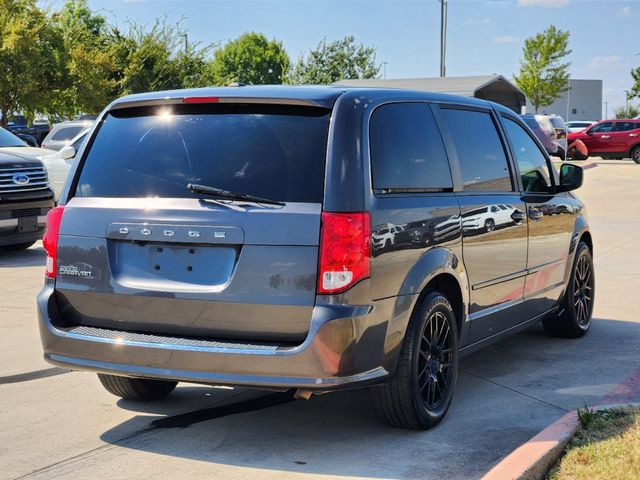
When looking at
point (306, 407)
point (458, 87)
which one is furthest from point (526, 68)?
point (306, 407)

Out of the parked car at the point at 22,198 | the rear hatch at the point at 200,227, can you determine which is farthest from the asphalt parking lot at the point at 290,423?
the parked car at the point at 22,198

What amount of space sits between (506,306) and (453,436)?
138cm

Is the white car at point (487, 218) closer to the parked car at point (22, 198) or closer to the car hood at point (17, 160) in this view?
the parked car at point (22, 198)

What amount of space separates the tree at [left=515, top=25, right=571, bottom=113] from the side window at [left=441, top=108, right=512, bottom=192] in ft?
248

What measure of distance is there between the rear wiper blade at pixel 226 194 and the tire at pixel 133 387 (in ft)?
4.75

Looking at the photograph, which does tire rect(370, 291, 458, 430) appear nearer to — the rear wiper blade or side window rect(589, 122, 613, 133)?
the rear wiper blade

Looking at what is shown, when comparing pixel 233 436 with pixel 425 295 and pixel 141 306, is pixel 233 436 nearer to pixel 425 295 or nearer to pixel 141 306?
pixel 141 306

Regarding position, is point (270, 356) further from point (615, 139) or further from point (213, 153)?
point (615, 139)

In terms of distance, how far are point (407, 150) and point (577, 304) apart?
124 inches

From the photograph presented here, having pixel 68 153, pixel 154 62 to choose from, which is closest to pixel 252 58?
pixel 154 62

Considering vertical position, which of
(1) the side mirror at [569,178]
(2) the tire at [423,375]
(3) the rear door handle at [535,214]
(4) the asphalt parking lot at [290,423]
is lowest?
(4) the asphalt parking lot at [290,423]

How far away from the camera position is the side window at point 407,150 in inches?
199

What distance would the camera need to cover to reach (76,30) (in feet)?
150

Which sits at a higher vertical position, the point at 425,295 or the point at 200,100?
the point at 200,100
